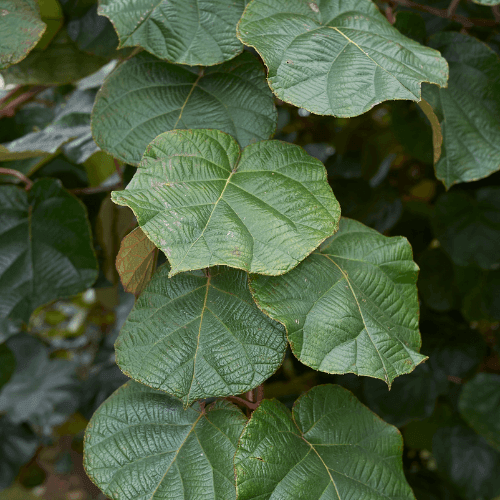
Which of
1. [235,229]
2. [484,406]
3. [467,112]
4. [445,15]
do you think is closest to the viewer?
[235,229]

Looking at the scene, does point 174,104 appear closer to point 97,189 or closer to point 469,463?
point 97,189

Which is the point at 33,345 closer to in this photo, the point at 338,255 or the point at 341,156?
the point at 341,156

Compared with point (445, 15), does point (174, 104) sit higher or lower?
lower

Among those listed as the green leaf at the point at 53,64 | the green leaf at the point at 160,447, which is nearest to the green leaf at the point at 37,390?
the green leaf at the point at 53,64

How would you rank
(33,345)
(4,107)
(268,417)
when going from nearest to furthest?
1. (268,417)
2. (4,107)
3. (33,345)

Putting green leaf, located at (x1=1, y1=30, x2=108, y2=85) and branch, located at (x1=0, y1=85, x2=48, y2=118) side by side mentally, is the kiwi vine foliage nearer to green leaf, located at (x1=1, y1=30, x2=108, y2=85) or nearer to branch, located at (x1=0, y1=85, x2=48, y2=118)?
green leaf, located at (x1=1, y1=30, x2=108, y2=85)

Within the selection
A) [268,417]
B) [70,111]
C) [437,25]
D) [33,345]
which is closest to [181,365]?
[268,417]

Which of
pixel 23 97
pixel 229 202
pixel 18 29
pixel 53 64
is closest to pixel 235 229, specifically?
pixel 229 202

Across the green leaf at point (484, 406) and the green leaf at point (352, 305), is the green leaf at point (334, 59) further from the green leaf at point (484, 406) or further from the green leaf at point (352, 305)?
the green leaf at point (484, 406)
